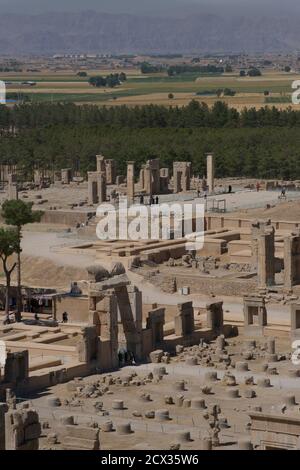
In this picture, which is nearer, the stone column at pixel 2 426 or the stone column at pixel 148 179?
the stone column at pixel 2 426

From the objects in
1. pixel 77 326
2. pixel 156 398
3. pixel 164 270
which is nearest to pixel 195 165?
pixel 164 270

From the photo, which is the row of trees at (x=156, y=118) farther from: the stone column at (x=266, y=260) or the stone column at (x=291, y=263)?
the stone column at (x=291, y=263)

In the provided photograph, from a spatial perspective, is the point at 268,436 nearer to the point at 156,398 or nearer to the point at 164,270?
the point at 156,398

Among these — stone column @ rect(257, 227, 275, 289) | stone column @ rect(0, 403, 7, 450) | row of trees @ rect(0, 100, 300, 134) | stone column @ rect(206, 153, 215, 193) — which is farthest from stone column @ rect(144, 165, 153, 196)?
stone column @ rect(0, 403, 7, 450)

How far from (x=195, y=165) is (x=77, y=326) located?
46.7 m

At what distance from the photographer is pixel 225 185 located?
91.3m

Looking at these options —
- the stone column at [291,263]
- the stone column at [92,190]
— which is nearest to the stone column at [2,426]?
the stone column at [291,263]

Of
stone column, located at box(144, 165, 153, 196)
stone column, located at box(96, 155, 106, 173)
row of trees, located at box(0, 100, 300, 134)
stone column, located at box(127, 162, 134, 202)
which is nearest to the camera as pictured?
stone column, located at box(127, 162, 134, 202)

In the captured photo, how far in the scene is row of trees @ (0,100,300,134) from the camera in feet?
392

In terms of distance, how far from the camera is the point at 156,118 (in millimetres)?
122688

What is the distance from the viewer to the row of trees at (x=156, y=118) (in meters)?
119

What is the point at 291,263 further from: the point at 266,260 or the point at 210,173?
the point at 210,173

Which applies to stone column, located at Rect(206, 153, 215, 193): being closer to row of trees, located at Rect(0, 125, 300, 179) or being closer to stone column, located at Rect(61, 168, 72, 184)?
row of trees, located at Rect(0, 125, 300, 179)
